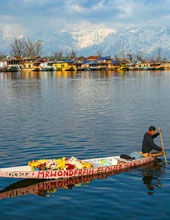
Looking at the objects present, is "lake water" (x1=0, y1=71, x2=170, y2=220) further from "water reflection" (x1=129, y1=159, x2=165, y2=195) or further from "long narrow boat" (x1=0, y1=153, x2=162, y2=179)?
"long narrow boat" (x1=0, y1=153, x2=162, y2=179)

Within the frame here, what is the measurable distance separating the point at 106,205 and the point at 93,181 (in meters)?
2.80

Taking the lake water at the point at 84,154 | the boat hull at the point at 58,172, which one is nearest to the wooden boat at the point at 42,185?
the lake water at the point at 84,154

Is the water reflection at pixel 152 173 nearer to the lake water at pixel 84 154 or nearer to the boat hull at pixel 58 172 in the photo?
the lake water at pixel 84 154

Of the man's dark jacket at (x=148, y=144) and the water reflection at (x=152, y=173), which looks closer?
the water reflection at (x=152, y=173)

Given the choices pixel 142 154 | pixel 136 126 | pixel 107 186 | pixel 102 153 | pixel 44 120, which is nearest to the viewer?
pixel 107 186

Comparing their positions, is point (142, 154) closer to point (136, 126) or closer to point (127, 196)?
point (127, 196)

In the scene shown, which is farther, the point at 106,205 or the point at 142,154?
the point at 142,154

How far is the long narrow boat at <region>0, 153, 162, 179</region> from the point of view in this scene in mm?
16062

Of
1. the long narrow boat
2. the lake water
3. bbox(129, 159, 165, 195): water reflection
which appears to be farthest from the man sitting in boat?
the lake water

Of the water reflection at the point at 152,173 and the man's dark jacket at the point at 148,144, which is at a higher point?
the man's dark jacket at the point at 148,144

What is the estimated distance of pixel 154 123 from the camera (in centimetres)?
3209

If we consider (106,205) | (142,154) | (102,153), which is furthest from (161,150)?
(106,205)

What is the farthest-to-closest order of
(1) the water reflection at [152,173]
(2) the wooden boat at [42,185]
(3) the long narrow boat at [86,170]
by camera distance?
1. (1) the water reflection at [152,173]
2. (3) the long narrow boat at [86,170]
3. (2) the wooden boat at [42,185]

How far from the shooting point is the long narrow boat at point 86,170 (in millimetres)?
16062
